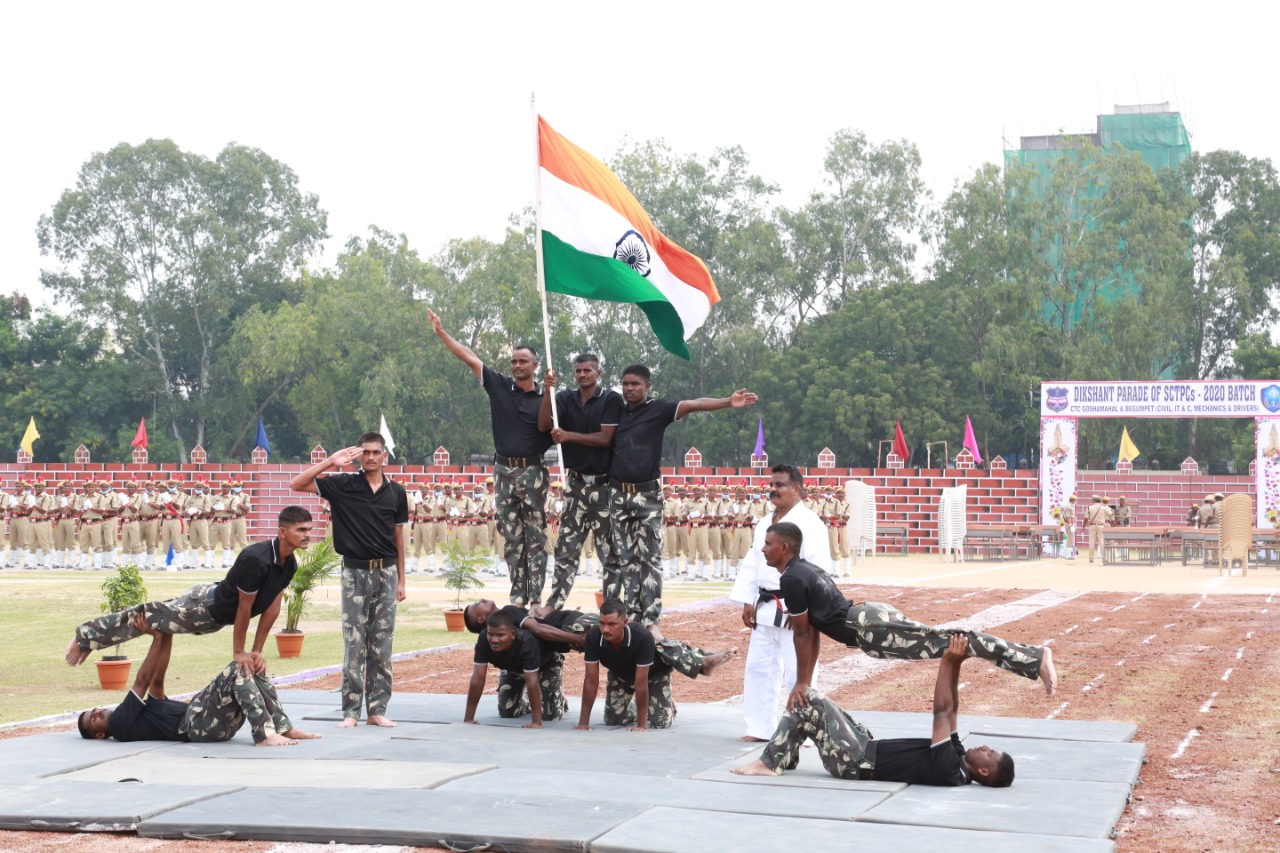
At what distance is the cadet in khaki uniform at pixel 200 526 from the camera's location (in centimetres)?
2906

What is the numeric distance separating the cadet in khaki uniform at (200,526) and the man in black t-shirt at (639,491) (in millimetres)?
21276

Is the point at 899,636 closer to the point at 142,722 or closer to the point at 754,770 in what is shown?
the point at 754,770

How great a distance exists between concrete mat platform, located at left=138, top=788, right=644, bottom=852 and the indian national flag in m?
4.28

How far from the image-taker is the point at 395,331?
55281 millimetres

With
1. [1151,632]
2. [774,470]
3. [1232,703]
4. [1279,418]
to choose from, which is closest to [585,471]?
[774,470]

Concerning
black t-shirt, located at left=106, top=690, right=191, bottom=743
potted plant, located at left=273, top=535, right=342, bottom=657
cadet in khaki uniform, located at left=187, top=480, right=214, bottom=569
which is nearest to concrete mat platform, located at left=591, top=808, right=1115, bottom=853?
black t-shirt, located at left=106, top=690, right=191, bottom=743

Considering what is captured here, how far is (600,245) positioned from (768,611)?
10.5ft

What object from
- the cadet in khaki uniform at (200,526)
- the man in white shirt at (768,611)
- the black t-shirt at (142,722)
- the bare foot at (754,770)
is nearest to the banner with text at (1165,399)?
the cadet in khaki uniform at (200,526)

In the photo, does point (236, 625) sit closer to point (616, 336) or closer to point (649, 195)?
point (616, 336)

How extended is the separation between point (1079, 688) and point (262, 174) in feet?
194

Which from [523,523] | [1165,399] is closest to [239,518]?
[1165,399]

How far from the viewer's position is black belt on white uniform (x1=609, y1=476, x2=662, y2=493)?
31.2 ft

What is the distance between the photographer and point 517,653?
360 inches

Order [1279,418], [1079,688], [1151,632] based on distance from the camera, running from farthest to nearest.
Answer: [1279,418] < [1151,632] < [1079,688]
